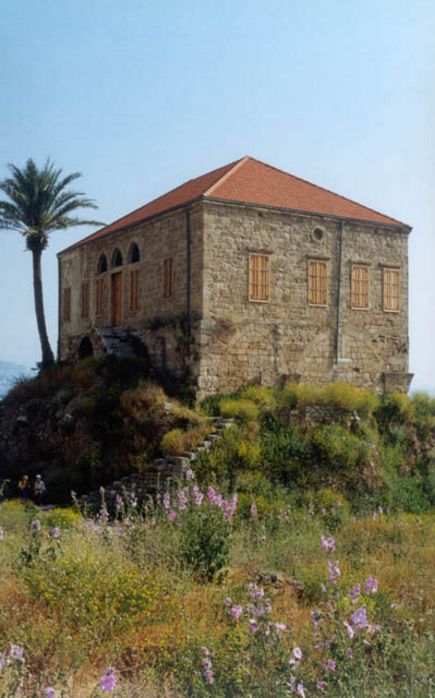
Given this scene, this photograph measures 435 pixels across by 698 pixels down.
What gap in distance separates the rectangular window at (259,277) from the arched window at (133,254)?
5.05 metres

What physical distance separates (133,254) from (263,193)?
522cm

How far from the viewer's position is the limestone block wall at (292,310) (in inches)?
894

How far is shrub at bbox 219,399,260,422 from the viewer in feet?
69.6

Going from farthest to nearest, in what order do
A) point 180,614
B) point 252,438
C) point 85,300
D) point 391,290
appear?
1. point 85,300
2. point 391,290
3. point 252,438
4. point 180,614

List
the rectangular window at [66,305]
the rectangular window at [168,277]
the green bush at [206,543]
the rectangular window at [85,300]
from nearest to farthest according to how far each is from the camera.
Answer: the green bush at [206,543] → the rectangular window at [168,277] → the rectangular window at [85,300] → the rectangular window at [66,305]

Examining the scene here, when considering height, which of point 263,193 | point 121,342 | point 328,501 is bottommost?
point 328,501

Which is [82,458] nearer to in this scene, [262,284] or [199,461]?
[199,461]

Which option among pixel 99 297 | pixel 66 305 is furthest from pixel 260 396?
pixel 66 305

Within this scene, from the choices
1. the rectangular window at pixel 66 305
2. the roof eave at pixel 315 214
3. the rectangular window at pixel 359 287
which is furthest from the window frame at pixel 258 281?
the rectangular window at pixel 66 305

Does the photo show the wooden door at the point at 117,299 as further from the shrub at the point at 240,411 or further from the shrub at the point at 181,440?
the shrub at the point at 181,440

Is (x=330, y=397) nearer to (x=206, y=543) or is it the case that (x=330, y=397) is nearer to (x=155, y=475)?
(x=155, y=475)

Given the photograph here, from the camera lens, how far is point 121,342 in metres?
26.1

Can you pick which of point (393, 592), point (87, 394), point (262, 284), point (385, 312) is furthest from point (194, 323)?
point (393, 592)

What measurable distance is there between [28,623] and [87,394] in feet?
56.8
